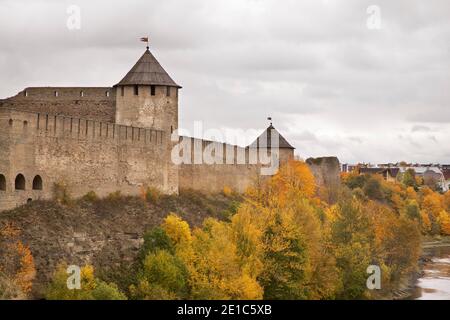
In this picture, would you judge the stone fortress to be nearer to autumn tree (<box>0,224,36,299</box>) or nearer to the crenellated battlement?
the crenellated battlement

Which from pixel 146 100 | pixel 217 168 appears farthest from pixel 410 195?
pixel 146 100

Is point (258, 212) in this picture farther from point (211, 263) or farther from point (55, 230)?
point (55, 230)

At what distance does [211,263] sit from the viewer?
21.7m

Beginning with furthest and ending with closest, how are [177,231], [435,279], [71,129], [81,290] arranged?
1. [435,279]
2. [71,129]
3. [177,231]
4. [81,290]

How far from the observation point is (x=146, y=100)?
30.0m

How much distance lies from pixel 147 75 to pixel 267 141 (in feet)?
49.9

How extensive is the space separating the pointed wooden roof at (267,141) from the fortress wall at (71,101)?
15520mm

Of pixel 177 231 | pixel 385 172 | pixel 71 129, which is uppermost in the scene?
pixel 385 172

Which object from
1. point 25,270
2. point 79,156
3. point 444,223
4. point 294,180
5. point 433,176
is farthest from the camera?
point 433,176

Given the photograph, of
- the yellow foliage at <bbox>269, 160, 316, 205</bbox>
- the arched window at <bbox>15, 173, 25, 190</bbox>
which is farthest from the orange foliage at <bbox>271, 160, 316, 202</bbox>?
the arched window at <bbox>15, 173, 25, 190</bbox>

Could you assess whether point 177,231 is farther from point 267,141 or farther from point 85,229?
point 267,141

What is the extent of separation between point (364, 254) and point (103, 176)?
9.83m

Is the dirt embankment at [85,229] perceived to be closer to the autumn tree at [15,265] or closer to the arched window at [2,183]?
the autumn tree at [15,265]

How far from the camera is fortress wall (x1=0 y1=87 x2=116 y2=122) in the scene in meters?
29.9
